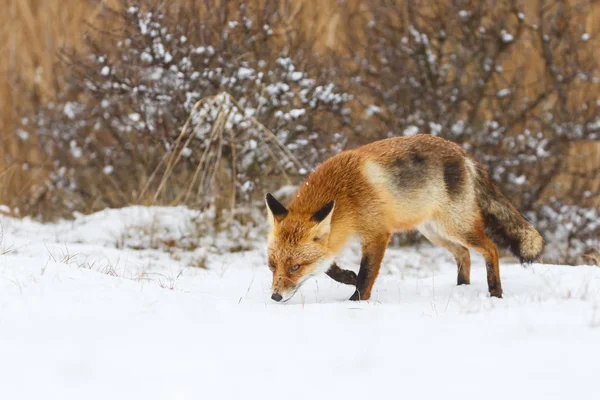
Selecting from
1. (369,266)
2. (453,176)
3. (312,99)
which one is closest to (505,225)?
(453,176)

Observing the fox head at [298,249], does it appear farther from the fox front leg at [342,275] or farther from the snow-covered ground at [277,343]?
the fox front leg at [342,275]

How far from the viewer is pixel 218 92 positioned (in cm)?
752

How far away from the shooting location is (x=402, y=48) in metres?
8.03

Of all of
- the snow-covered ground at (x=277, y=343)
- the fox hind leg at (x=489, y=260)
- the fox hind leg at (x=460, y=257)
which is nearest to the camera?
the snow-covered ground at (x=277, y=343)

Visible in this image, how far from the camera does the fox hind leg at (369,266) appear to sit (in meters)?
4.75

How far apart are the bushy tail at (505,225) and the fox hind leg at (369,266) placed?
88 cm

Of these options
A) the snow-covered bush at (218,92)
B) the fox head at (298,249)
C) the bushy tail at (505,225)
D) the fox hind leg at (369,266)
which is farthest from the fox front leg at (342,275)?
the snow-covered bush at (218,92)

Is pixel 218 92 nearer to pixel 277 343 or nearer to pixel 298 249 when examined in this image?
pixel 298 249

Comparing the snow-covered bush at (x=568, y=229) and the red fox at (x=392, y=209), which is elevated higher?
the red fox at (x=392, y=209)

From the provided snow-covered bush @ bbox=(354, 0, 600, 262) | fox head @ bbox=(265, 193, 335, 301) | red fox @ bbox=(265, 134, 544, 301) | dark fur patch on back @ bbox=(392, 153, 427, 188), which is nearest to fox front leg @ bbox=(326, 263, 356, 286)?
red fox @ bbox=(265, 134, 544, 301)

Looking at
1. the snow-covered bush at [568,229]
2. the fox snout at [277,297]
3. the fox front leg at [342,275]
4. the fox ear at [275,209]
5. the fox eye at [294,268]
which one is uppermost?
the fox ear at [275,209]

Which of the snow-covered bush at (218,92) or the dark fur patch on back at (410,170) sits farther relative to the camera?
the snow-covered bush at (218,92)

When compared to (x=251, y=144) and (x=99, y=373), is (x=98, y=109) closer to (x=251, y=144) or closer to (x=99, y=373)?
(x=251, y=144)

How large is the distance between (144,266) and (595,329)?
13.2 ft
